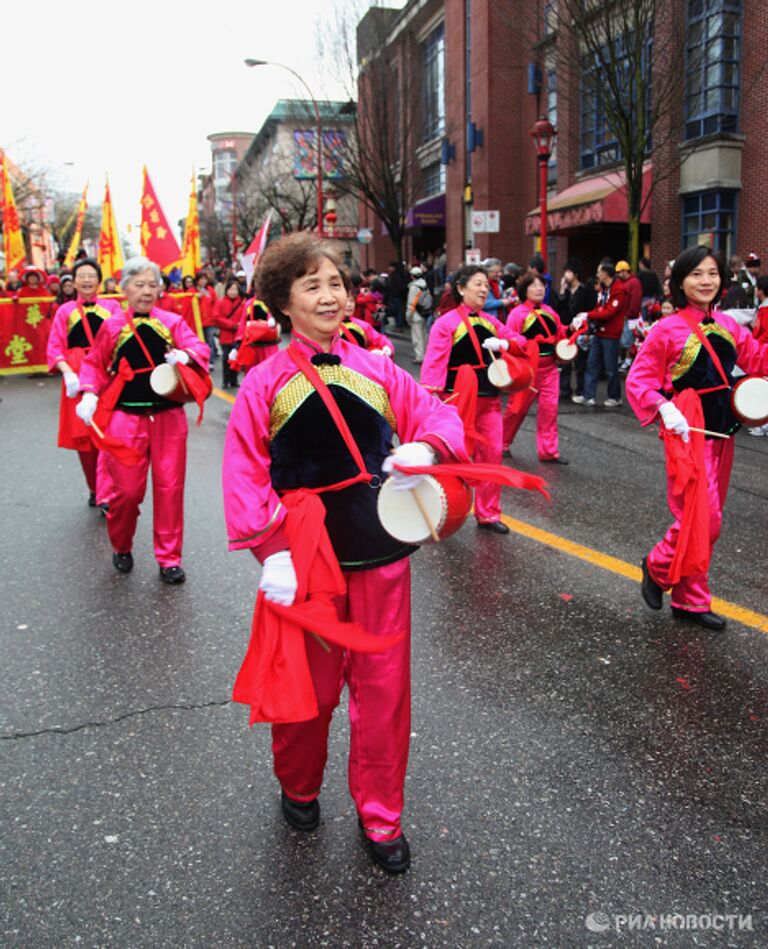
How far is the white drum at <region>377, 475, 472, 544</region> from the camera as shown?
2582mm

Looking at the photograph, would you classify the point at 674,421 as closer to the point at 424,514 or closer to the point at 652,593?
the point at 652,593

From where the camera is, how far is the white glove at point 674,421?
4.37 m

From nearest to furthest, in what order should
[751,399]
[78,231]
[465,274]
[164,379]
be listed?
[751,399]
[164,379]
[465,274]
[78,231]

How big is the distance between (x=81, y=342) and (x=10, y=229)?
1076 centimetres

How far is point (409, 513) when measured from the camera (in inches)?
103

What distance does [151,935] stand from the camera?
2504mm

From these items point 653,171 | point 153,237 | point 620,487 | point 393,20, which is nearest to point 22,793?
point 620,487

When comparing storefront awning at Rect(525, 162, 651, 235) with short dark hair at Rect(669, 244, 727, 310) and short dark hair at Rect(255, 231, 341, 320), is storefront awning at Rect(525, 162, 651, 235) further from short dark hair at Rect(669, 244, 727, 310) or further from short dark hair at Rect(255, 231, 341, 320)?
short dark hair at Rect(255, 231, 341, 320)

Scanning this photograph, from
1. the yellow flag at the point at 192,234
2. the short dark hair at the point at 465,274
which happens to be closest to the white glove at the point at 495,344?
the short dark hair at the point at 465,274

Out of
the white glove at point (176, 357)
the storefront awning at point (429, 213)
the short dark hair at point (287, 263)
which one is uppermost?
the storefront awning at point (429, 213)

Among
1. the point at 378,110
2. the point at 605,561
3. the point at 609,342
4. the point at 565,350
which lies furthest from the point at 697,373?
the point at 378,110

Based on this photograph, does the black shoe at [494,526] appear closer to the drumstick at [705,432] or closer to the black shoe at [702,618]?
the black shoe at [702,618]

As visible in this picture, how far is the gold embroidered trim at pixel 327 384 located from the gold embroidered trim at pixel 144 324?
3.02 meters

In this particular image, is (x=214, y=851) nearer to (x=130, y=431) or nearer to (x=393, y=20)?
(x=130, y=431)
